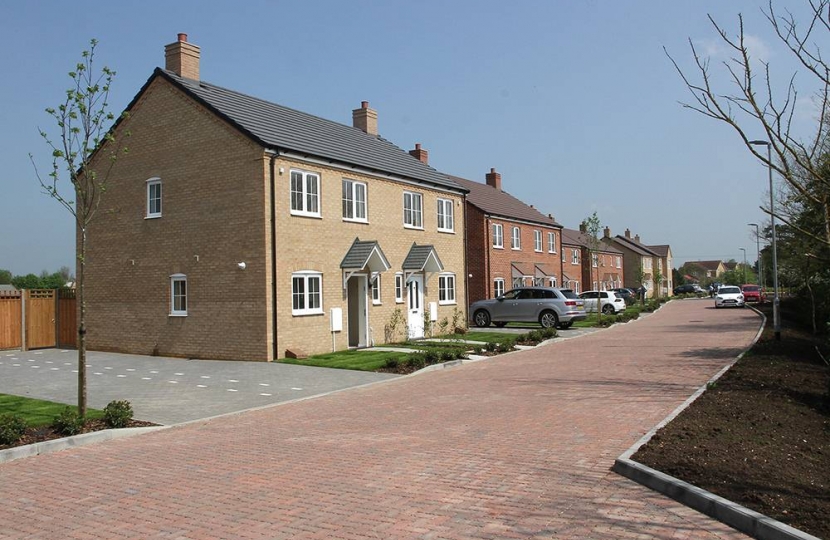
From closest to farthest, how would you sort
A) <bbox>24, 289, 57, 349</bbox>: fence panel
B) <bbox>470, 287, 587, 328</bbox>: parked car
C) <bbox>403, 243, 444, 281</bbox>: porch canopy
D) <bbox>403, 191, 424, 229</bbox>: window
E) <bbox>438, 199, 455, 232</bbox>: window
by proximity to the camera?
<bbox>24, 289, 57, 349</bbox>: fence panel
<bbox>403, 243, 444, 281</bbox>: porch canopy
<bbox>403, 191, 424, 229</bbox>: window
<bbox>438, 199, 455, 232</bbox>: window
<bbox>470, 287, 587, 328</bbox>: parked car

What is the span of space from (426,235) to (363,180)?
448 centimetres

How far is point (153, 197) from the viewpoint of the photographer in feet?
72.9

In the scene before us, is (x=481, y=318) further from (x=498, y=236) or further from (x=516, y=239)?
(x=516, y=239)

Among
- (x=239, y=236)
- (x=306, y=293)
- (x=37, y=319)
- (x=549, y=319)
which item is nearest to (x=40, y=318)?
(x=37, y=319)

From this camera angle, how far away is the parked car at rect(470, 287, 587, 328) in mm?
30719

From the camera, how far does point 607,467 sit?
7.61m

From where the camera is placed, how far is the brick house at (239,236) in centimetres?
1977

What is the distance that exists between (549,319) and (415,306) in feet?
25.2

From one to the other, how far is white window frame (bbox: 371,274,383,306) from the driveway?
5692mm

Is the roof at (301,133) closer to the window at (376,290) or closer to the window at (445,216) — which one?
the window at (445,216)

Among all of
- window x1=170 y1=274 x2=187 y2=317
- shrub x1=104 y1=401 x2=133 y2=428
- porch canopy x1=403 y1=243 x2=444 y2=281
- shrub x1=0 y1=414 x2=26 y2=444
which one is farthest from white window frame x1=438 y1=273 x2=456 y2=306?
shrub x1=0 y1=414 x2=26 y2=444

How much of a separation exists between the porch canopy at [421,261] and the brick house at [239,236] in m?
0.09

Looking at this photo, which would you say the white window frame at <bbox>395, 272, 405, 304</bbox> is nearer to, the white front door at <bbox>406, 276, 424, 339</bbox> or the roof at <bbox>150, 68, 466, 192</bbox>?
the white front door at <bbox>406, 276, 424, 339</bbox>

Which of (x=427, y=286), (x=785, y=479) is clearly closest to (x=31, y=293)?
(x=427, y=286)
